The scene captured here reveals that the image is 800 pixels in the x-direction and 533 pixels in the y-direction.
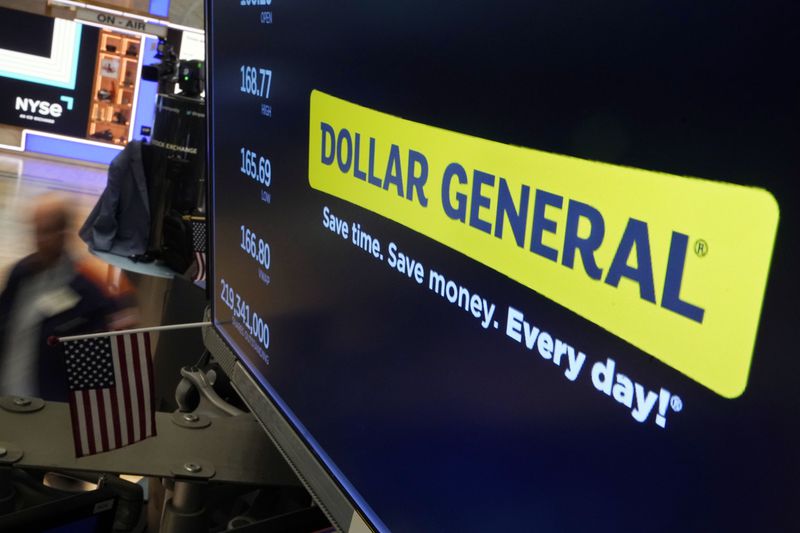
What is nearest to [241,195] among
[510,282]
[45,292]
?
[510,282]

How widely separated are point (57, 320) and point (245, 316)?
2044 millimetres

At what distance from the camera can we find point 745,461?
523mm

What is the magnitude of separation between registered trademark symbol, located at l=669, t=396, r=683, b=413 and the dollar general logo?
0.07ft

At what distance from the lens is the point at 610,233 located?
2.11ft

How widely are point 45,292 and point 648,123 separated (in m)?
3.12

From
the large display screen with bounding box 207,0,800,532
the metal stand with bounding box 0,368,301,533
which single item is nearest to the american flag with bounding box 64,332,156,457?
the metal stand with bounding box 0,368,301,533

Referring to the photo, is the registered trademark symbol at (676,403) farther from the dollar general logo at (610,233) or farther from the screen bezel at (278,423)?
the screen bezel at (278,423)

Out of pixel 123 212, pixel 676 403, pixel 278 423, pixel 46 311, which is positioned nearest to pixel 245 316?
pixel 278 423

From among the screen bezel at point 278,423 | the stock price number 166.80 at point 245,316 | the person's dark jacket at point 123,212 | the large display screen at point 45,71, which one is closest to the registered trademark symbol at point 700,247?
the screen bezel at point 278,423

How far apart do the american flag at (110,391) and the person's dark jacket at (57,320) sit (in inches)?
61.9

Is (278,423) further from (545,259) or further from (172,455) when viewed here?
(545,259)

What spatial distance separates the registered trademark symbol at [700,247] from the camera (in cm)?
55

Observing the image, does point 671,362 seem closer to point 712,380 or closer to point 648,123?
point 712,380

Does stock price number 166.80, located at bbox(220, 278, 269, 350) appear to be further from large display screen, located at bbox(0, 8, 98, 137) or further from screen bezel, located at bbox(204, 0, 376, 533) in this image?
large display screen, located at bbox(0, 8, 98, 137)
